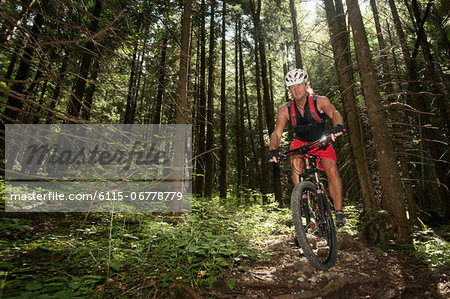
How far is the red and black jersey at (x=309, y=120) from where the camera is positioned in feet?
13.5

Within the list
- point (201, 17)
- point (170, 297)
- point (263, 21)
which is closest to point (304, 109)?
point (170, 297)

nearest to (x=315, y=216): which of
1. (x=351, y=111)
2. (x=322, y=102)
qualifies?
(x=322, y=102)

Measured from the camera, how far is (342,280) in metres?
3.02

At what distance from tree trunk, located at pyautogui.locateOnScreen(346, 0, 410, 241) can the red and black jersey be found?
172 centimetres

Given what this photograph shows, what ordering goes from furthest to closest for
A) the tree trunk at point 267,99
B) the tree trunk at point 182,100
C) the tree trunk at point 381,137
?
the tree trunk at point 267,99, the tree trunk at point 182,100, the tree trunk at point 381,137

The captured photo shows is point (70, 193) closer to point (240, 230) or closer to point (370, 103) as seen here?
point (240, 230)

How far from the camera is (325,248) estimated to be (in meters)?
4.24

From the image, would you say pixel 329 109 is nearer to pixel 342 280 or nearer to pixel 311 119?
pixel 311 119

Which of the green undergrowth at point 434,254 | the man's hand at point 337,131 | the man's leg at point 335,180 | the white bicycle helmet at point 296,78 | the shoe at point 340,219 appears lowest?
the green undergrowth at point 434,254

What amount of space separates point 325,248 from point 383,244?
1195mm

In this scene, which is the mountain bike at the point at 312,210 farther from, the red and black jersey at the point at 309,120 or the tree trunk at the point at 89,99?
the tree trunk at the point at 89,99

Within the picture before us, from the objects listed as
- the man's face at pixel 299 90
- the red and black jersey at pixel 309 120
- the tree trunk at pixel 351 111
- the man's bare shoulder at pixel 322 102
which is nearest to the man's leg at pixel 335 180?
the red and black jersey at pixel 309 120

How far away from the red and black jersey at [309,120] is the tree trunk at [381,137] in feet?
5.64

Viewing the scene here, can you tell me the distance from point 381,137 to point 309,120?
201cm
